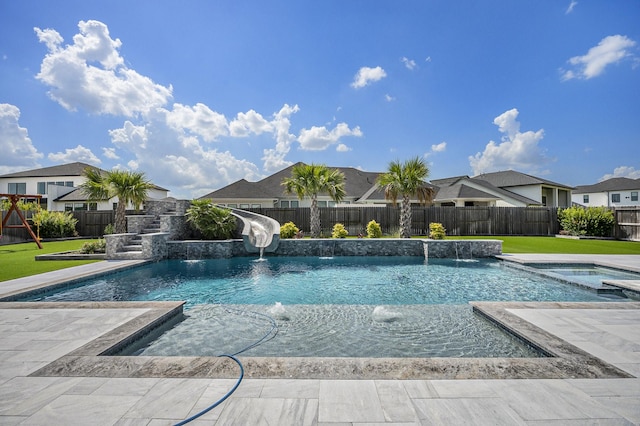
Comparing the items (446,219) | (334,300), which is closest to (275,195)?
(446,219)

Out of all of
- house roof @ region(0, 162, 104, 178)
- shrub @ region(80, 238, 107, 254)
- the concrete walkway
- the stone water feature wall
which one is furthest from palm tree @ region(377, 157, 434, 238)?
house roof @ region(0, 162, 104, 178)

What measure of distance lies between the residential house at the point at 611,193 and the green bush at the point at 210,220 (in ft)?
151

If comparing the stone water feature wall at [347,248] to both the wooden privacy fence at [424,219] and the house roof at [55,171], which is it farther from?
the house roof at [55,171]

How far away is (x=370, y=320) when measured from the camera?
5359mm

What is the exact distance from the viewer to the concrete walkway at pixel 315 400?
226cm

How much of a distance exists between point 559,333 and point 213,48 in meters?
15.2

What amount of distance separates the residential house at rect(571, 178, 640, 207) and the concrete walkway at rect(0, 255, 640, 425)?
1917 inches

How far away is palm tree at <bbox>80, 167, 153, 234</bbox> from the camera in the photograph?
15.8 meters

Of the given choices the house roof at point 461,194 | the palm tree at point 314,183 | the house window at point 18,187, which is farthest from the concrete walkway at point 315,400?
the house window at point 18,187

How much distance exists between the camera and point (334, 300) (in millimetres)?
6738

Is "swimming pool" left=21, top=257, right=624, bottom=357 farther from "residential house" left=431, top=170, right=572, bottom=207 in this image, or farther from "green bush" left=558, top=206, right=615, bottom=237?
"residential house" left=431, top=170, right=572, bottom=207

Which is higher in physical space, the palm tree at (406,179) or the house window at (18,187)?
the house window at (18,187)

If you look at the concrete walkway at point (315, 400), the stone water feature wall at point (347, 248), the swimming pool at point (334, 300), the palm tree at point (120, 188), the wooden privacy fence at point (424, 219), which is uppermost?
the palm tree at point (120, 188)

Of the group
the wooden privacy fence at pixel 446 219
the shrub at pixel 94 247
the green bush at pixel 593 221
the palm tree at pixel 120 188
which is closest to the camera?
the shrub at pixel 94 247
